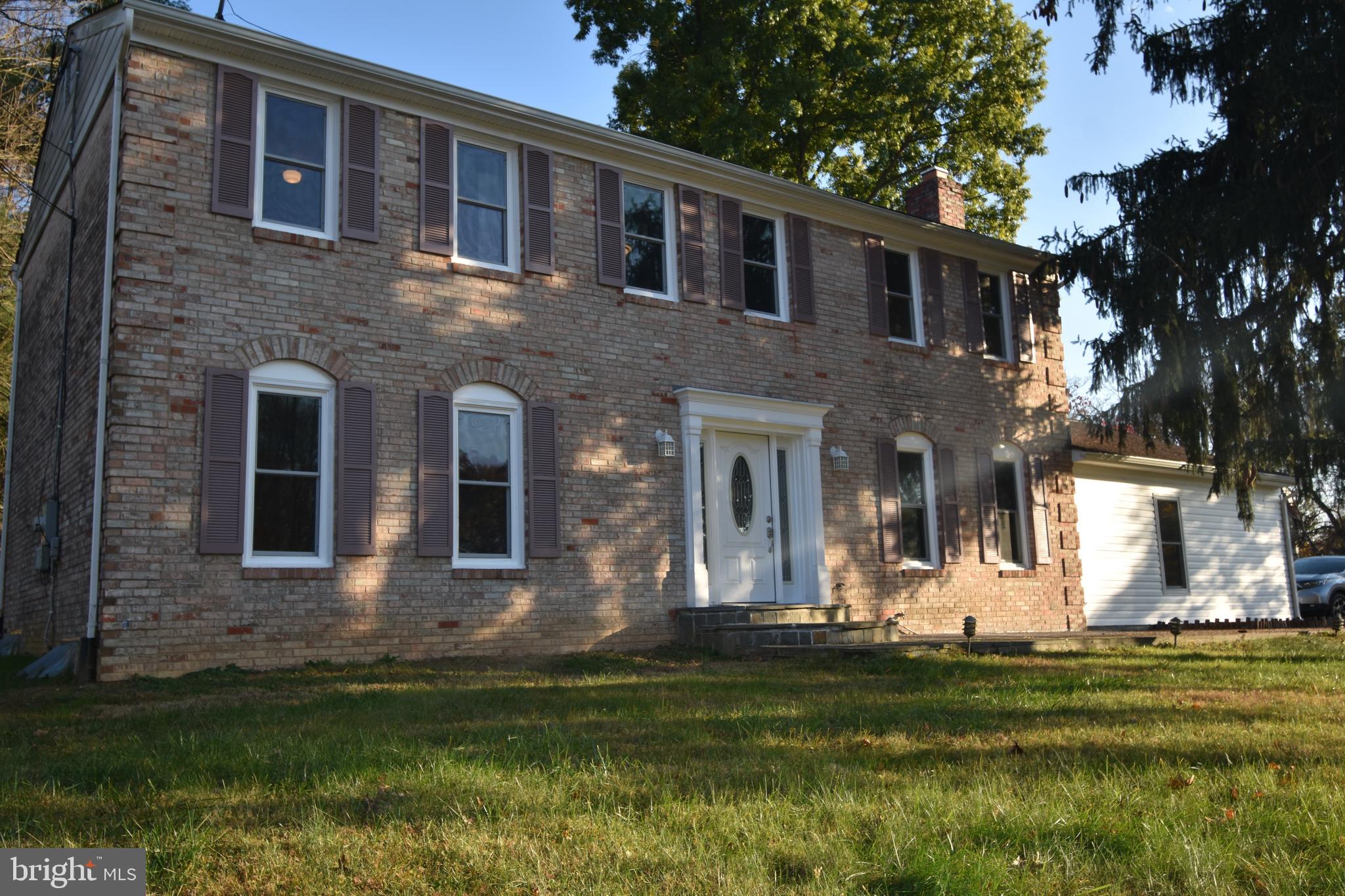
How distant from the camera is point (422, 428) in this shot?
1085cm

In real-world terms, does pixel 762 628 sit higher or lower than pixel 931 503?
lower

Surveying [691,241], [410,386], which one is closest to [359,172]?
[410,386]

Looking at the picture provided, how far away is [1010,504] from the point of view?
1638 centimetres

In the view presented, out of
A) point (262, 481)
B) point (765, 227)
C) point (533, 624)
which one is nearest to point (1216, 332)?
point (765, 227)

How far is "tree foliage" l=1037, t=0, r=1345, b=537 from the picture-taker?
12.7m

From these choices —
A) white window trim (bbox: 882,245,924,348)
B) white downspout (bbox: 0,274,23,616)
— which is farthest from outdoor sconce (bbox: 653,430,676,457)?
white downspout (bbox: 0,274,23,616)

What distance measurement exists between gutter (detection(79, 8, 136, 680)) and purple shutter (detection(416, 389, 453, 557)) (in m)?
2.80

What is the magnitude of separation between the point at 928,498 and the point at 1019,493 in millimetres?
2143

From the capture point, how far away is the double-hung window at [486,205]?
11688mm

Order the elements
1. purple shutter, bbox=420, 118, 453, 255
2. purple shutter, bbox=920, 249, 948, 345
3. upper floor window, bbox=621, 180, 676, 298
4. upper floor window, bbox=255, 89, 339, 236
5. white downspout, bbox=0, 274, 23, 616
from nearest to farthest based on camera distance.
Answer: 1. upper floor window, bbox=255, 89, 339, 236
2. purple shutter, bbox=420, 118, 453, 255
3. upper floor window, bbox=621, 180, 676, 298
4. white downspout, bbox=0, 274, 23, 616
5. purple shutter, bbox=920, 249, 948, 345

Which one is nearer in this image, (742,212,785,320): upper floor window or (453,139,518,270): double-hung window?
(453,139,518,270): double-hung window

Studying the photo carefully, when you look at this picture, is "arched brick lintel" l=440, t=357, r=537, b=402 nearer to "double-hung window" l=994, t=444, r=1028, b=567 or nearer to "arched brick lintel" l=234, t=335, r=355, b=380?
"arched brick lintel" l=234, t=335, r=355, b=380

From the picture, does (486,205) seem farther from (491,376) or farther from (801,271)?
(801,271)

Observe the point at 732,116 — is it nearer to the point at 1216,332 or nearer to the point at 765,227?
the point at 765,227
